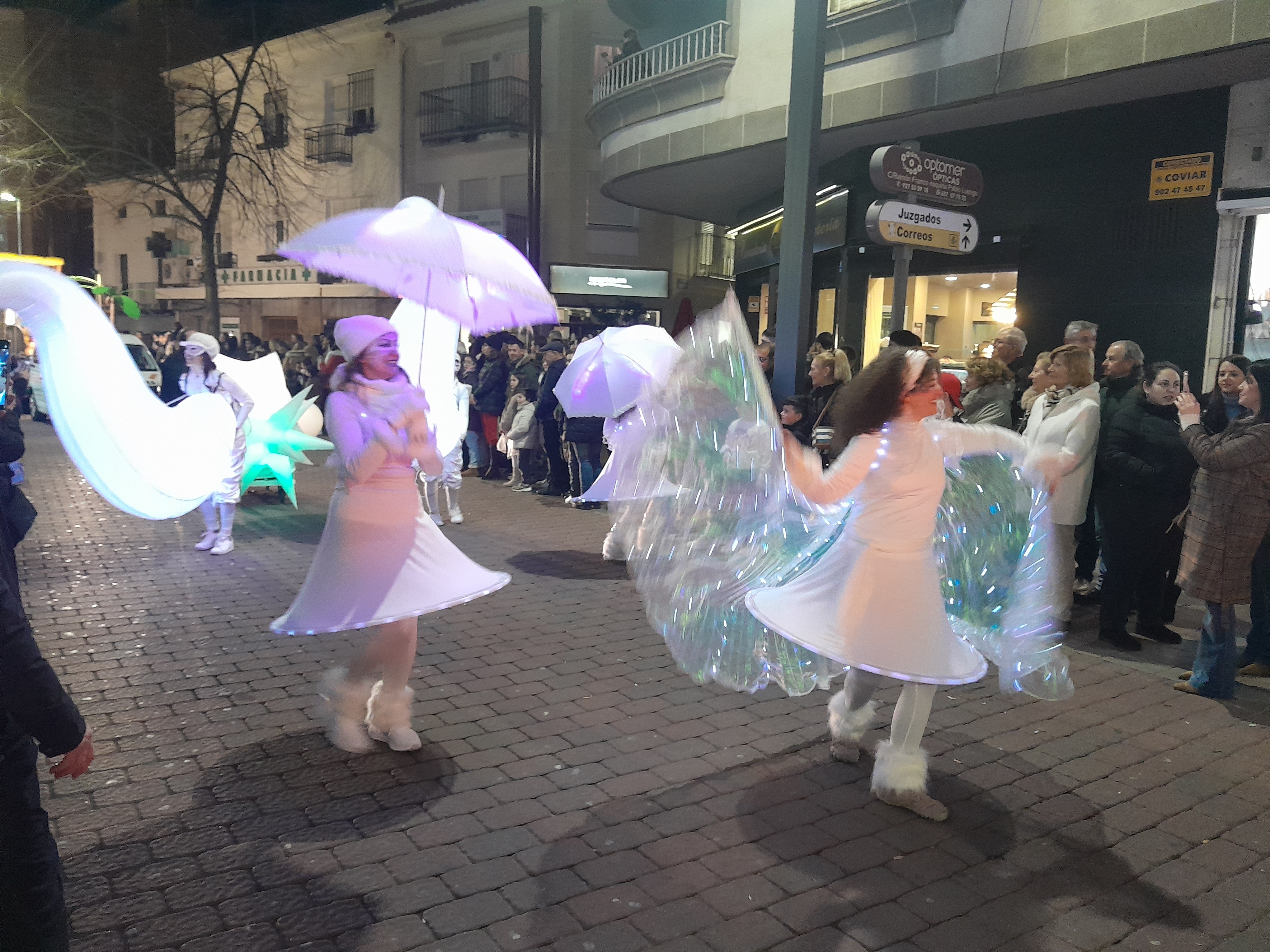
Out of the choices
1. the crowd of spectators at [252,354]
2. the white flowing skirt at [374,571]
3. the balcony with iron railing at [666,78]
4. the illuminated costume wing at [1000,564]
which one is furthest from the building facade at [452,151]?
the illuminated costume wing at [1000,564]

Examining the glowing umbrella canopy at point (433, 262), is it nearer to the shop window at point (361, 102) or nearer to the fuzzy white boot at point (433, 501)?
the fuzzy white boot at point (433, 501)

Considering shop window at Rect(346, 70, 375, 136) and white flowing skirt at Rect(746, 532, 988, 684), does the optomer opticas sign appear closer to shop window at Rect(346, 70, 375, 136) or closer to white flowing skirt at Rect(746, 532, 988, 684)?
shop window at Rect(346, 70, 375, 136)

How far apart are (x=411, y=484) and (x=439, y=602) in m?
0.57

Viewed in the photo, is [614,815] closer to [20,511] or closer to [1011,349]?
[20,511]

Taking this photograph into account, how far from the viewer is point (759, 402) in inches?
136

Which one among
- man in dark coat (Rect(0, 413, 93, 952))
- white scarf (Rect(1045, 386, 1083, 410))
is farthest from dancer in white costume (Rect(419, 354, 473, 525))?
man in dark coat (Rect(0, 413, 93, 952))

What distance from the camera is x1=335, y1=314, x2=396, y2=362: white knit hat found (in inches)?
156

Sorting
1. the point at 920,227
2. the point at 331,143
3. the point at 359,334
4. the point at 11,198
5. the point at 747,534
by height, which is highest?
the point at 331,143

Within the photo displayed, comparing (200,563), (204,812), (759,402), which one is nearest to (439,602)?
(204,812)

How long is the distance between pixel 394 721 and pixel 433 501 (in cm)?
579

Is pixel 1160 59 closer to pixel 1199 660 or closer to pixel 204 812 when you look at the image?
pixel 1199 660

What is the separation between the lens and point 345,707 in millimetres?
4074

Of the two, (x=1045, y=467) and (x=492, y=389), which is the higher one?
(x=1045, y=467)

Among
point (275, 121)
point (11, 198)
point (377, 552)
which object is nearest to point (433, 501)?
point (377, 552)
